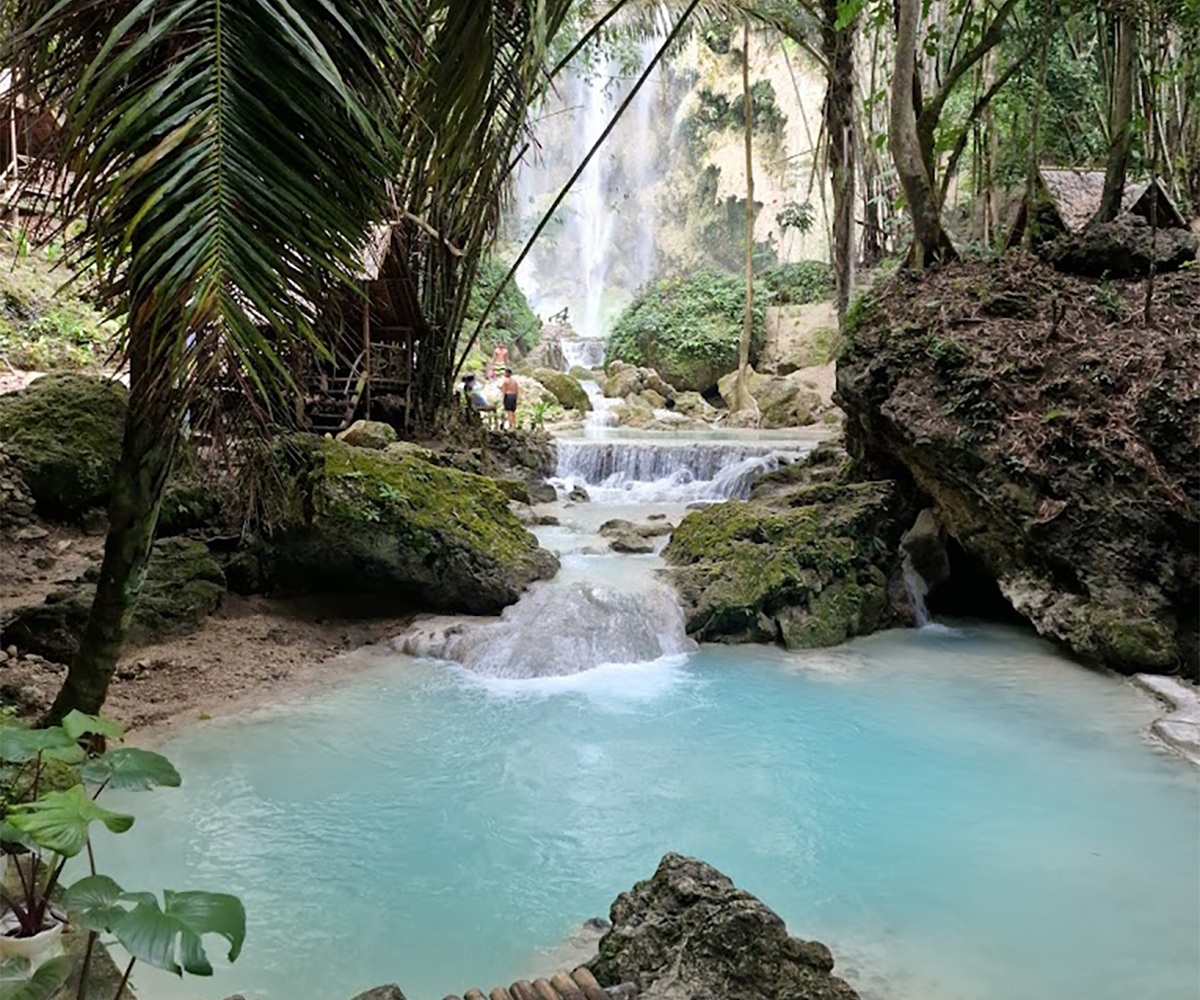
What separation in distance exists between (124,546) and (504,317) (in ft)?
A: 73.4

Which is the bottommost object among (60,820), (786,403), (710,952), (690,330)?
(710,952)

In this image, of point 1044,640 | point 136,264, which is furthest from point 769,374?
point 136,264

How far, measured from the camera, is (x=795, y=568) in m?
7.22

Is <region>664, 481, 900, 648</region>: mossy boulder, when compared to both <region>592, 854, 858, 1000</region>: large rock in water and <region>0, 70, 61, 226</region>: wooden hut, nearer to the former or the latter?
<region>592, 854, 858, 1000</region>: large rock in water

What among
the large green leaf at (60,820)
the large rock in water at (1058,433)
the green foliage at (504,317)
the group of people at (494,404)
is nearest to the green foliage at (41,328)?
the group of people at (494,404)

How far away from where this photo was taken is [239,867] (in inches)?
139

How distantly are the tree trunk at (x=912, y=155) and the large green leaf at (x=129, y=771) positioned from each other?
8307 mm

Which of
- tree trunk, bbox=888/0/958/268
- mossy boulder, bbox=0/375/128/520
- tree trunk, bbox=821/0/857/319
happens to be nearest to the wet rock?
mossy boulder, bbox=0/375/128/520

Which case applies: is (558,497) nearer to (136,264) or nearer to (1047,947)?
(1047,947)

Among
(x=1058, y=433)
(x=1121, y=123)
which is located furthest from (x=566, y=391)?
(x=1058, y=433)

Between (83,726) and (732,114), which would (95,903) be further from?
(732,114)

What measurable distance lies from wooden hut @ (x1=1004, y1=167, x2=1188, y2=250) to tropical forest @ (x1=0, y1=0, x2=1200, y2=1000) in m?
0.08

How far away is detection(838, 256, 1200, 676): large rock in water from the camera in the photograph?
6.03 meters

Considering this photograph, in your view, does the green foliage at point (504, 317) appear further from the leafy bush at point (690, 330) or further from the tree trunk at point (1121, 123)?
the tree trunk at point (1121, 123)
